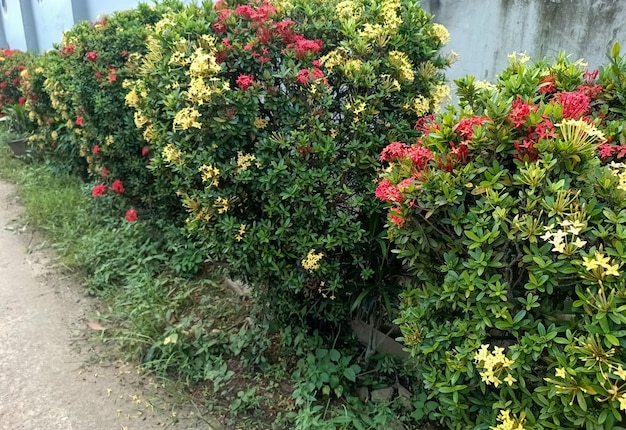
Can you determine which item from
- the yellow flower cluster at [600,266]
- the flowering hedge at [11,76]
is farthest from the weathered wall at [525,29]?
the flowering hedge at [11,76]

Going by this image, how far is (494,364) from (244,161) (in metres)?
1.53

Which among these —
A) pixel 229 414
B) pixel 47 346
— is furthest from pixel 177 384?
pixel 47 346

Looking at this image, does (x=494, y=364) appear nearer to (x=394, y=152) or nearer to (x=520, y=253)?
(x=520, y=253)

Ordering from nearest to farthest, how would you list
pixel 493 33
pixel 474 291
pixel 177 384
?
pixel 474 291, pixel 177 384, pixel 493 33

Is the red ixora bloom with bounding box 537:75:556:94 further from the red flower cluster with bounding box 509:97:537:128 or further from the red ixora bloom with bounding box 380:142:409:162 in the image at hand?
the red ixora bloom with bounding box 380:142:409:162

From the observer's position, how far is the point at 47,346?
3.70 meters

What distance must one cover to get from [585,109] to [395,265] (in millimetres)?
1349

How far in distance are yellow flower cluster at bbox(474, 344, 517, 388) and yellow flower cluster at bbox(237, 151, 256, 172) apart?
1.45 meters

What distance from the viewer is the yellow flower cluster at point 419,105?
110 inches

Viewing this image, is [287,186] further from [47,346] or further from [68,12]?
[68,12]

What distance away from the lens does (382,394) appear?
295 cm

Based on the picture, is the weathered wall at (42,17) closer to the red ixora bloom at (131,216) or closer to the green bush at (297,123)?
the red ixora bloom at (131,216)

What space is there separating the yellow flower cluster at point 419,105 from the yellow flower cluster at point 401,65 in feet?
0.38

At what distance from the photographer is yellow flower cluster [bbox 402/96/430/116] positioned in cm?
279
